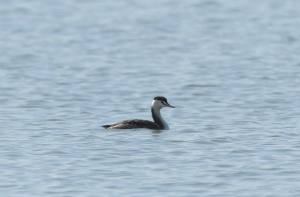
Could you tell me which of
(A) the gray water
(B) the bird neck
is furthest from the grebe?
Result: (A) the gray water

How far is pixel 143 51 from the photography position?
37.5 meters

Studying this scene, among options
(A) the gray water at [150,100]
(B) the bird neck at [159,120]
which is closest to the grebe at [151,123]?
(B) the bird neck at [159,120]

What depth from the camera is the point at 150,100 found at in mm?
25344

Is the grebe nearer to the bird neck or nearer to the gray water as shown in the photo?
the bird neck

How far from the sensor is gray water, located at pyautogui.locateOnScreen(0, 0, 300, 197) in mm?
15117

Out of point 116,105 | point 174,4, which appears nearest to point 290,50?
point 116,105

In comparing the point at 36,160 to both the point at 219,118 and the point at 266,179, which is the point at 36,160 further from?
the point at 219,118

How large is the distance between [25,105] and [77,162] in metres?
8.23

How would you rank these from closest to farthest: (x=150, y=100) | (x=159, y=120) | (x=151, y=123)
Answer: (x=151, y=123) → (x=159, y=120) → (x=150, y=100)

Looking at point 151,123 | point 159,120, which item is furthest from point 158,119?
point 151,123

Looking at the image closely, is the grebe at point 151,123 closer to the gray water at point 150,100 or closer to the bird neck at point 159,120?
the bird neck at point 159,120

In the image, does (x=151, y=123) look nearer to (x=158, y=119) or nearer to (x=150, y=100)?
(x=158, y=119)

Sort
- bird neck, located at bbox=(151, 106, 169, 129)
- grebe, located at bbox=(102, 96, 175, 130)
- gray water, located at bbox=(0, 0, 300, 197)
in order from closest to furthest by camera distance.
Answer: gray water, located at bbox=(0, 0, 300, 197) < grebe, located at bbox=(102, 96, 175, 130) < bird neck, located at bbox=(151, 106, 169, 129)

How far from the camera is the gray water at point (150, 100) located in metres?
15.1
